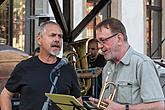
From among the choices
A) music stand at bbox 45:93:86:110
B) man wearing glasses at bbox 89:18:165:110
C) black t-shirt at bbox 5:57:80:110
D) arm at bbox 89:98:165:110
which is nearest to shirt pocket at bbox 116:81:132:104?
man wearing glasses at bbox 89:18:165:110

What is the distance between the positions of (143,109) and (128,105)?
0.12 meters

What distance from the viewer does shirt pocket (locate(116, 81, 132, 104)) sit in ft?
10.3

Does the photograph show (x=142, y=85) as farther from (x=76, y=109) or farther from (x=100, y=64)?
(x=100, y=64)

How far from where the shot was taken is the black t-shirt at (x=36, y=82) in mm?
3734

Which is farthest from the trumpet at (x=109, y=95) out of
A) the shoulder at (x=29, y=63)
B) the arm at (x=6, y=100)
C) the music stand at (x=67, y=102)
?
the arm at (x=6, y=100)

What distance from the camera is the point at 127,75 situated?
10.4ft

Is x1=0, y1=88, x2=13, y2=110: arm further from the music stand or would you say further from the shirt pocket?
the shirt pocket

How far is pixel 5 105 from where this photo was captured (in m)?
3.83

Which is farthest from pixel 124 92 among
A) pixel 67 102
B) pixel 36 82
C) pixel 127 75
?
pixel 36 82

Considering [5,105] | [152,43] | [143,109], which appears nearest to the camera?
[143,109]

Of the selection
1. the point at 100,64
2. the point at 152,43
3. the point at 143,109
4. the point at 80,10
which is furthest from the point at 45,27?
the point at 152,43

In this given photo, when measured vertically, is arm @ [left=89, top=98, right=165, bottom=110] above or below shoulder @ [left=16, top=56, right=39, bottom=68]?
A: below

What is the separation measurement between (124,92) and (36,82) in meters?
0.91

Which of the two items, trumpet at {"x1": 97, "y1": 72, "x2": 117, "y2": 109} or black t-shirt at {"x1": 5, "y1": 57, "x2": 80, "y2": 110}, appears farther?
black t-shirt at {"x1": 5, "y1": 57, "x2": 80, "y2": 110}
